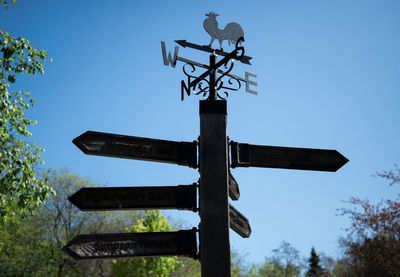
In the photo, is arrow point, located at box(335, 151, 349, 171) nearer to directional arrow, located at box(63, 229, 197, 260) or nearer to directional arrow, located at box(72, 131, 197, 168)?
directional arrow, located at box(72, 131, 197, 168)

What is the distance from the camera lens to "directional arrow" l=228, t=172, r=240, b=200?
318 cm

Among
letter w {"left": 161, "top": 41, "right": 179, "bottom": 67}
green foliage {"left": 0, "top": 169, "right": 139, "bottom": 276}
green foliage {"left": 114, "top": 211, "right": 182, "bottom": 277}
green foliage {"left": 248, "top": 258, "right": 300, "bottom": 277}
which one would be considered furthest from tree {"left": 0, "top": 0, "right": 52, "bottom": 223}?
green foliage {"left": 248, "top": 258, "right": 300, "bottom": 277}

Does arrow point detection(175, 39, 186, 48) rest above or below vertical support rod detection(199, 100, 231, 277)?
above

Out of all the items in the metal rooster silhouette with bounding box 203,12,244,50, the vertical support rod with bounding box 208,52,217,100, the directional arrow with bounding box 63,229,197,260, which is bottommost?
the directional arrow with bounding box 63,229,197,260

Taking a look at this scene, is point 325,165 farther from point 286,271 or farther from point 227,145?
point 286,271

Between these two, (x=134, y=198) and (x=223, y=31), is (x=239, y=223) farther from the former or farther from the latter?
(x=223, y=31)

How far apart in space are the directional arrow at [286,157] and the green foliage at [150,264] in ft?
54.9

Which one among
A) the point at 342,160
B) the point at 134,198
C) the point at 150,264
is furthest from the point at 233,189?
the point at 150,264

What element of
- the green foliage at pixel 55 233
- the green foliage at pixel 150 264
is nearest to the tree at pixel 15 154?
the green foliage at pixel 150 264

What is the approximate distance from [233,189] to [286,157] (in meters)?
0.59

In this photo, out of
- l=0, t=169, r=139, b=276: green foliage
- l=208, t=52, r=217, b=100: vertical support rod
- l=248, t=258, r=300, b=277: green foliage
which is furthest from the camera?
l=248, t=258, r=300, b=277: green foliage

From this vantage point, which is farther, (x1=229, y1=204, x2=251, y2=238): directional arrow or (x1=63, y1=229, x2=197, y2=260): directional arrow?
(x1=229, y1=204, x2=251, y2=238): directional arrow

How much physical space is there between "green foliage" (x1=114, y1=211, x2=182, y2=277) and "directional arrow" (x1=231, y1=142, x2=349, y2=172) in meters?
16.7

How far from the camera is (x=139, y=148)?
10.5 ft
